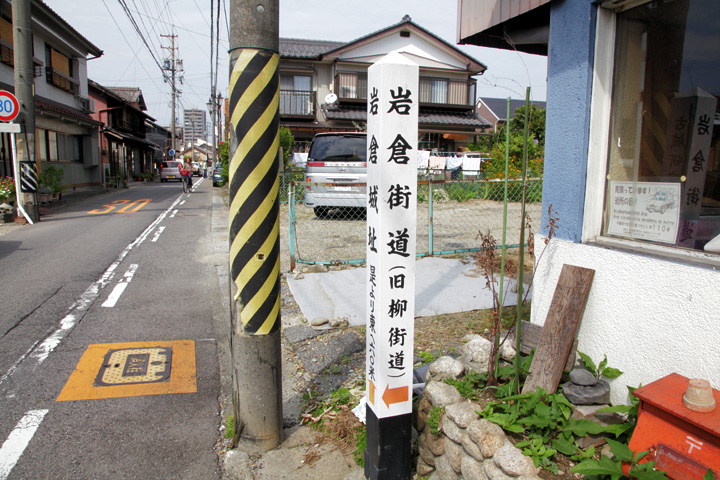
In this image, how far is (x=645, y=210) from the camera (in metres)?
3.02

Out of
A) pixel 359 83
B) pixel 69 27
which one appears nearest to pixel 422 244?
pixel 359 83

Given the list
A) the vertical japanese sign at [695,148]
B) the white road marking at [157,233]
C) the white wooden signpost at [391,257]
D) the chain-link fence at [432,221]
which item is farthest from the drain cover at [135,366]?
the white road marking at [157,233]

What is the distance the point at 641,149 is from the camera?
3145 mm

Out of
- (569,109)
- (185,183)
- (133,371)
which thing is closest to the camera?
(569,109)

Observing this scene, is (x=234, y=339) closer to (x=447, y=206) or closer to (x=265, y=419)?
A: (x=265, y=419)

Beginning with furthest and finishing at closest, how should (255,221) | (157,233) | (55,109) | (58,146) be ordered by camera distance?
(58,146), (55,109), (157,233), (255,221)

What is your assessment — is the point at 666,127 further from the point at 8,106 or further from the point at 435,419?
the point at 8,106

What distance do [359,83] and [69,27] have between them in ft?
42.9

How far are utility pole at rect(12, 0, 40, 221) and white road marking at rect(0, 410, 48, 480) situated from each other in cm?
1117

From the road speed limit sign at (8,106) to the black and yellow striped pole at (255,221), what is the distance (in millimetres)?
11618

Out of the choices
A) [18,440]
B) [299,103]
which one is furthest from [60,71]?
[18,440]

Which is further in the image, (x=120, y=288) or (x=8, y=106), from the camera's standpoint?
(x=8, y=106)

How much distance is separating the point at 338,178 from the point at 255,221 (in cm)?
856

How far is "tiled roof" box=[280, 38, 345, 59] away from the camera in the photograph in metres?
23.5
